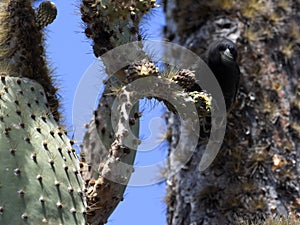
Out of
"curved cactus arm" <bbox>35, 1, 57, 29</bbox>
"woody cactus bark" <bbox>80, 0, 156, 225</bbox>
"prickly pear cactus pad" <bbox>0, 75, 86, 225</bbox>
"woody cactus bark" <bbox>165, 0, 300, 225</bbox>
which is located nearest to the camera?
"prickly pear cactus pad" <bbox>0, 75, 86, 225</bbox>

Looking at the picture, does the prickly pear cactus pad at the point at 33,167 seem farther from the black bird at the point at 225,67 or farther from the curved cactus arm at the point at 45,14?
the black bird at the point at 225,67

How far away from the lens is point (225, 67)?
272 centimetres

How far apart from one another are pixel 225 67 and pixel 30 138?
1219 millimetres

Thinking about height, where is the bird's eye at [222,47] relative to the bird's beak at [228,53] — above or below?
above

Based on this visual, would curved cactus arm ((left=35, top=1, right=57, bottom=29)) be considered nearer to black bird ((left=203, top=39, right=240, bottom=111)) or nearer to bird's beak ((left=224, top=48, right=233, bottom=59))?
black bird ((left=203, top=39, right=240, bottom=111))

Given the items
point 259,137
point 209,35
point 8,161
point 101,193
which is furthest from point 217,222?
point 8,161

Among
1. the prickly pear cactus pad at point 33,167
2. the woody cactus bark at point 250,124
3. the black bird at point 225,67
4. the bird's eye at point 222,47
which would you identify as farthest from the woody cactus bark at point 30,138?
the woody cactus bark at point 250,124

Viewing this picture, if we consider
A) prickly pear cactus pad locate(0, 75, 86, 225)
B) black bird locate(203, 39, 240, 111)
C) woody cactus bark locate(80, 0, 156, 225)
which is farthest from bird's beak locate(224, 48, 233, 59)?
prickly pear cactus pad locate(0, 75, 86, 225)

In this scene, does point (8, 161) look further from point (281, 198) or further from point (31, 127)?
point (281, 198)

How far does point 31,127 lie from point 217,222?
2200mm

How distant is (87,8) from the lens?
1795 millimetres

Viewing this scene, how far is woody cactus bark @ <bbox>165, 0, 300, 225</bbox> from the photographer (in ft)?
12.5

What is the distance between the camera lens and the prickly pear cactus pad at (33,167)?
1.53 m

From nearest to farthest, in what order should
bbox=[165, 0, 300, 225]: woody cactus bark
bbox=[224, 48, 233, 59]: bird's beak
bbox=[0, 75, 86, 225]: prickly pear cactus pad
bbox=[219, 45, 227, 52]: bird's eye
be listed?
bbox=[0, 75, 86, 225]: prickly pear cactus pad, bbox=[224, 48, 233, 59]: bird's beak, bbox=[219, 45, 227, 52]: bird's eye, bbox=[165, 0, 300, 225]: woody cactus bark
